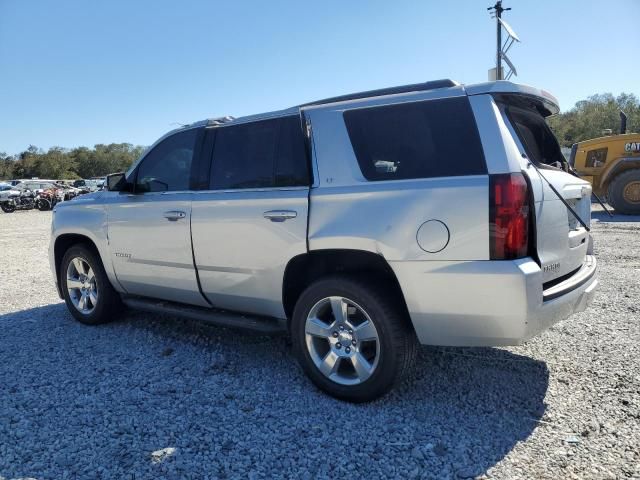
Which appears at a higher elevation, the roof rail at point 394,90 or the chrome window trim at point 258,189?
the roof rail at point 394,90

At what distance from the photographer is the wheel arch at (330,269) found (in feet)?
10.0

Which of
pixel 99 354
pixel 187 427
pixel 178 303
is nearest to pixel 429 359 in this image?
pixel 187 427

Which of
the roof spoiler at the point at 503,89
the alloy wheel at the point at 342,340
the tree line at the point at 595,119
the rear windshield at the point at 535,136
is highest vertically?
the tree line at the point at 595,119

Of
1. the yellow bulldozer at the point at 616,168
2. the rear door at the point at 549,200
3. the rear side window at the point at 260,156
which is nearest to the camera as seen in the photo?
the rear door at the point at 549,200

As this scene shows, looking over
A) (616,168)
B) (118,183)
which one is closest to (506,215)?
(118,183)

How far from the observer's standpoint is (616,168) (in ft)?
44.2

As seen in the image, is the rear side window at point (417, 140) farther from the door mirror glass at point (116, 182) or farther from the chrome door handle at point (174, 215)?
the door mirror glass at point (116, 182)

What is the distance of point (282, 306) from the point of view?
3480 mm

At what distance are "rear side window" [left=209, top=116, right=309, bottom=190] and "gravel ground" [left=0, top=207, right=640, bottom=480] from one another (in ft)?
4.78

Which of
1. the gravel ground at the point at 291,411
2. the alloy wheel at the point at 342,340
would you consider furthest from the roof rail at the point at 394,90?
the gravel ground at the point at 291,411

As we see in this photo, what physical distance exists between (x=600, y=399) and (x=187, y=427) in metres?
2.61

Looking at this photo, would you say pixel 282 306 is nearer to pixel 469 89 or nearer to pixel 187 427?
Result: pixel 187 427

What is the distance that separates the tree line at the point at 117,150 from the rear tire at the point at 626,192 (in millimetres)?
14223

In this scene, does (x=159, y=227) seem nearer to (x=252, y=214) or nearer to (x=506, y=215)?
(x=252, y=214)
